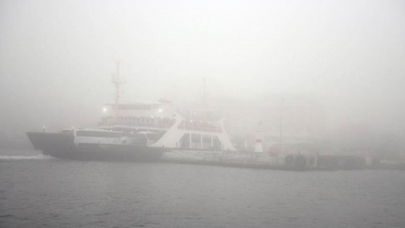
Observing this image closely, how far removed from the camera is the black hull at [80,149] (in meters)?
41.8

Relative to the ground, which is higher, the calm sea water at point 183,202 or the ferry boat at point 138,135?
the ferry boat at point 138,135

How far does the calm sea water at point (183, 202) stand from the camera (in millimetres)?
17062

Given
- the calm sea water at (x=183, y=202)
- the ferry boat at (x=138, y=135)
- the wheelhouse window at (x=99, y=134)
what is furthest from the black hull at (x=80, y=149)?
the calm sea water at (x=183, y=202)

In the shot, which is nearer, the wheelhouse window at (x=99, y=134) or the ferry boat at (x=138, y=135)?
the ferry boat at (x=138, y=135)

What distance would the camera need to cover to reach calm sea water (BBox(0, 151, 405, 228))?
17062 mm

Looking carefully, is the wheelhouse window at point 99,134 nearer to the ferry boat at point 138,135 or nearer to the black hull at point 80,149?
the ferry boat at point 138,135

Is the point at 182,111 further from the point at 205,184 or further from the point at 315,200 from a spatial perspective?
the point at 315,200

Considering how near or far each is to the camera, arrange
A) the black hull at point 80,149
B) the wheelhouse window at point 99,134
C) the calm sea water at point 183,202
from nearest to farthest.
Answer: the calm sea water at point 183,202 → the black hull at point 80,149 → the wheelhouse window at point 99,134

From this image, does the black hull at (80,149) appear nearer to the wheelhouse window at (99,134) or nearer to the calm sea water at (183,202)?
the wheelhouse window at (99,134)

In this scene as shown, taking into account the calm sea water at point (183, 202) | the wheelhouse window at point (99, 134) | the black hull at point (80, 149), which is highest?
the wheelhouse window at point (99, 134)

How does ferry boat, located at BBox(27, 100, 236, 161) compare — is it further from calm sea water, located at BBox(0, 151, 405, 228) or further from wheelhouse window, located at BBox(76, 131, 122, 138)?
calm sea water, located at BBox(0, 151, 405, 228)

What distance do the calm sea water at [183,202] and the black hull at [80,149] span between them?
9.07 metres

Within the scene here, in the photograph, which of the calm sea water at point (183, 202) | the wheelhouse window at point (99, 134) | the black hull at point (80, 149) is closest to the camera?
the calm sea water at point (183, 202)

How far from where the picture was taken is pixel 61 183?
26188 millimetres
